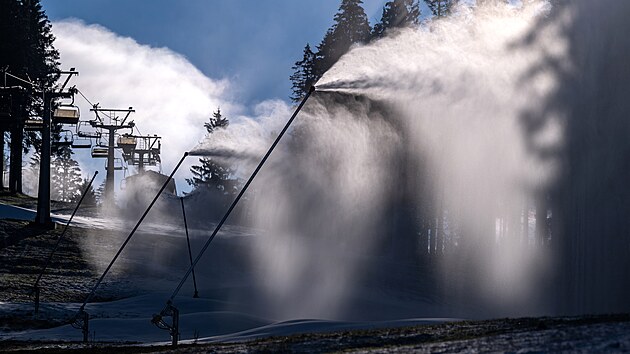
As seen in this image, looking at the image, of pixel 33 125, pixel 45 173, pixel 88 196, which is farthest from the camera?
pixel 88 196

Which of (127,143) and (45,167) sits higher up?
(127,143)

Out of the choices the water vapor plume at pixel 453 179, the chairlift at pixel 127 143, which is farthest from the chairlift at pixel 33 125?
the chairlift at pixel 127 143

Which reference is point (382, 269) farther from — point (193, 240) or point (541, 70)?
point (541, 70)

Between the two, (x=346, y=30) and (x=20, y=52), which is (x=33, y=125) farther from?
(x=346, y=30)

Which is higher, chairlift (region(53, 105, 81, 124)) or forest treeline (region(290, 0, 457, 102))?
forest treeline (region(290, 0, 457, 102))

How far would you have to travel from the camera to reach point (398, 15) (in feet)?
202

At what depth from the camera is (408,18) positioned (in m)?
61.6

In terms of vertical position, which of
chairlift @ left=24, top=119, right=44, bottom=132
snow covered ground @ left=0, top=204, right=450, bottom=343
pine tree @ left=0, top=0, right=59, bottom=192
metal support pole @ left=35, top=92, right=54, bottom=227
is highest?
pine tree @ left=0, top=0, right=59, bottom=192

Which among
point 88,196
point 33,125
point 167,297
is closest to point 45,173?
point 33,125

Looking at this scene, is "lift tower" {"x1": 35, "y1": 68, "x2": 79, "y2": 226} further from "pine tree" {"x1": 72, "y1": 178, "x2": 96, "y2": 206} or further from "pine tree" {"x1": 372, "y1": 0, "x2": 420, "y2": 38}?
"pine tree" {"x1": 72, "y1": 178, "x2": 96, "y2": 206}

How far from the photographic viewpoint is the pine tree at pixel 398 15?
6103 centimetres

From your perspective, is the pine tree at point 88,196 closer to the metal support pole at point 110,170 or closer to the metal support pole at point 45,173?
the metal support pole at point 110,170

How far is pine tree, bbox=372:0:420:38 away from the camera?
61.0 m

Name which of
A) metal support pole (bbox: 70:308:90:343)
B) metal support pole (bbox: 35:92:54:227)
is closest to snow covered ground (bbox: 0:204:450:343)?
metal support pole (bbox: 70:308:90:343)
